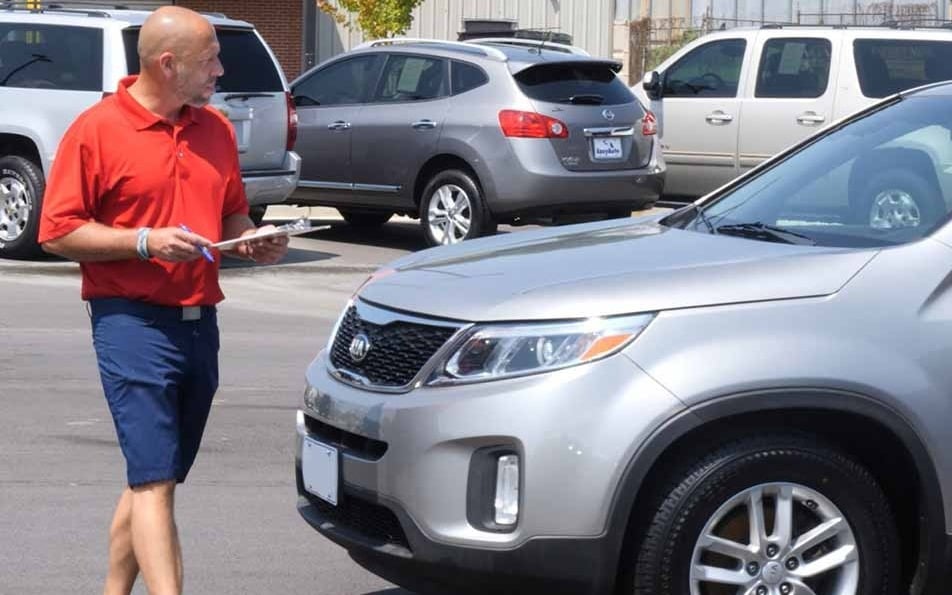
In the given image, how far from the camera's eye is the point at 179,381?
4.75 meters

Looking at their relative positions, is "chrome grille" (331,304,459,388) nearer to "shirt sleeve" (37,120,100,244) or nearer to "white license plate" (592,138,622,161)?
"shirt sleeve" (37,120,100,244)

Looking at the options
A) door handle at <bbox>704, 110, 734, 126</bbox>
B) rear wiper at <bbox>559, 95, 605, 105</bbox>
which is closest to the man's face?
rear wiper at <bbox>559, 95, 605, 105</bbox>

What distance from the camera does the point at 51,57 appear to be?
44.9ft

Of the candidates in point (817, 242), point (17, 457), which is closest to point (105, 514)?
point (17, 457)

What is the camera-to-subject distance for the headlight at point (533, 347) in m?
4.48

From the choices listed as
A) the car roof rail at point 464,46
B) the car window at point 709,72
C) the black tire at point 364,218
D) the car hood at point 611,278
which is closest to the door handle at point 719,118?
the car window at point 709,72

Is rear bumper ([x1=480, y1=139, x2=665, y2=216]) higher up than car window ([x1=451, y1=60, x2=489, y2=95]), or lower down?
lower down

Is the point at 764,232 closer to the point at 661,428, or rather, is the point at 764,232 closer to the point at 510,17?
the point at 661,428

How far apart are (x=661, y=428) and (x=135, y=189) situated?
4.96ft

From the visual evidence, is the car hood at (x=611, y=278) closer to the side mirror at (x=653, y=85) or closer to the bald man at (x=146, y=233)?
the bald man at (x=146, y=233)

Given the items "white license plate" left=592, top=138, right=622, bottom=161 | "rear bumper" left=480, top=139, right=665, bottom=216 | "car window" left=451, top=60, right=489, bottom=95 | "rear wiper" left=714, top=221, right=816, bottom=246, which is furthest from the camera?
"car window" left=451, top=60, right=489, bottom=95

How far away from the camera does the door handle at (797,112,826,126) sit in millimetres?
16344

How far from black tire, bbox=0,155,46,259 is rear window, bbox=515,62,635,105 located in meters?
3.88

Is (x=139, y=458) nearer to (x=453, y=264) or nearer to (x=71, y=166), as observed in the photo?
(x=71, y=166)
